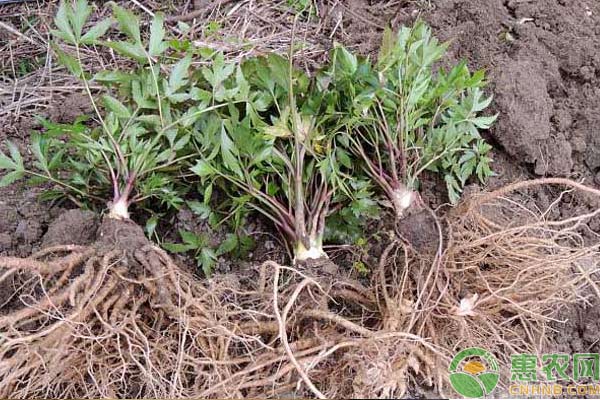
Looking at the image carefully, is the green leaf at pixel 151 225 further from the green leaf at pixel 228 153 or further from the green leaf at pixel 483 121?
the green leaf at pixel 483 121

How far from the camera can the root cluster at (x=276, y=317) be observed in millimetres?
1346

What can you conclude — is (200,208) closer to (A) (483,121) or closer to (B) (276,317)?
(B) (276,317)

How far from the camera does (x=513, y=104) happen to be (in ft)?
5.76

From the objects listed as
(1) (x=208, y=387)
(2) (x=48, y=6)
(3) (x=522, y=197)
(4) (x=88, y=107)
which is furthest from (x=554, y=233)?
(2) (x=48, y=6)

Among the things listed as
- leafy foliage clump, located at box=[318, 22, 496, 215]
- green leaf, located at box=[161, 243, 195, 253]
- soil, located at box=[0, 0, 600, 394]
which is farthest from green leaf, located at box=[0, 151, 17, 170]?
leafy foliage clump, located at box=[318, 22, 496, 215]

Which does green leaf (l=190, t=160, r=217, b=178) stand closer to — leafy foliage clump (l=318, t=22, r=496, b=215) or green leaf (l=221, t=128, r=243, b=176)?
green leaf (l=221, t=128, r=243, b=176)

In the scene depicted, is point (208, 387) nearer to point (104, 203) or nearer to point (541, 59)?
point (104, 203)

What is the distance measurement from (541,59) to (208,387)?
1325mm

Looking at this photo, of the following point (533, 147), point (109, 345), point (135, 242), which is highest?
point (533, 147)

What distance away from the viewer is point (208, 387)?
1363 millimetres

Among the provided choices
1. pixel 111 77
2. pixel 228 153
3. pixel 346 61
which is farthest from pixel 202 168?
pixel 346 61
